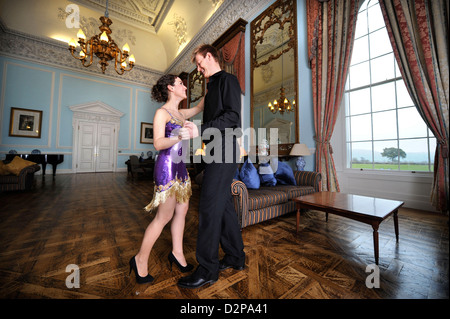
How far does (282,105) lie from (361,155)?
1.93 metres

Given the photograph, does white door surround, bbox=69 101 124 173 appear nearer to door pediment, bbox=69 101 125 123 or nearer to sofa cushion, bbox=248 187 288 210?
door pediment, bbox=69 101 125 123

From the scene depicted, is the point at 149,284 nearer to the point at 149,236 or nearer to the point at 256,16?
the point at 149,236

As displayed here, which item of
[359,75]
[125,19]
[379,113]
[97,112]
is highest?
[125,19]

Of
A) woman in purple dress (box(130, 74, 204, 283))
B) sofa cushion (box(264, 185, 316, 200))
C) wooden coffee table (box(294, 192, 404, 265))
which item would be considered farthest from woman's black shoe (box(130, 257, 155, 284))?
sofa cushion (box(264, 185, 316, 200))

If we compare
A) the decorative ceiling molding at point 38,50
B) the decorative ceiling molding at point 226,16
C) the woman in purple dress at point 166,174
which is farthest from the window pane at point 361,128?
the decorative ceiling molding at point 38,50

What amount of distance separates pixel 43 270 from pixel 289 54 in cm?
497

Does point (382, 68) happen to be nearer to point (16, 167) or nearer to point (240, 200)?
point (240, 200)

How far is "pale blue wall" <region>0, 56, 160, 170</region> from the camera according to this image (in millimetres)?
7028

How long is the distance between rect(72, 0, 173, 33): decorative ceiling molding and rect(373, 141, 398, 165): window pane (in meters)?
8.54

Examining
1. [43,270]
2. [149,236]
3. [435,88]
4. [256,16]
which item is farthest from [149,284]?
[256,16]

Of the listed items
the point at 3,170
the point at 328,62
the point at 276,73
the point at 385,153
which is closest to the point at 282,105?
the point at 276,73

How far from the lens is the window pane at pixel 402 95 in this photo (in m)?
3.21

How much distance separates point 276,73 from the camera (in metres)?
Answer: 4.37

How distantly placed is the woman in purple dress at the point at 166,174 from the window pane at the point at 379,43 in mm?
4249
